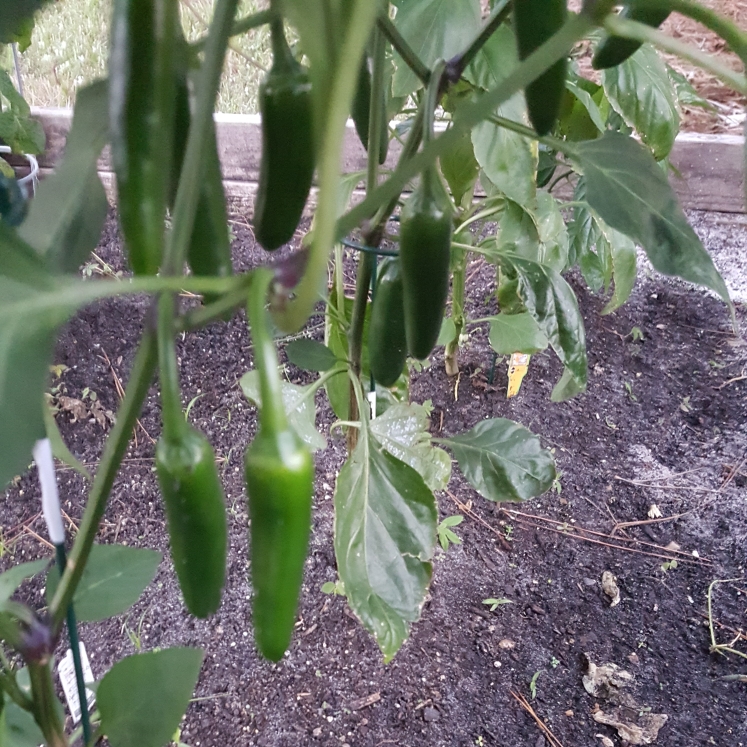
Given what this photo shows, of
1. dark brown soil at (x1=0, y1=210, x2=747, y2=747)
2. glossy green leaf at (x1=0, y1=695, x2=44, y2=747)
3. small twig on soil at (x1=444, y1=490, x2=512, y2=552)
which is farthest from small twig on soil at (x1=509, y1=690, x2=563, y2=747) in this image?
glossy green leaf at (x1=0, y1=695, x2=44, y2=747)

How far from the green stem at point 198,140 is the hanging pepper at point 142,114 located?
2cm

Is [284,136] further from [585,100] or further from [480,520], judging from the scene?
[480,520]

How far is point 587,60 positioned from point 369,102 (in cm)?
169

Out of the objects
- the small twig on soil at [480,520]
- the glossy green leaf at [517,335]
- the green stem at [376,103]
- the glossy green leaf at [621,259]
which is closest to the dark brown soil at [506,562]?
the small twig on soil at [480,520]

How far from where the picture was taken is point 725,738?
98 centimetres

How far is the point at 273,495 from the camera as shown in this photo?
25 cm

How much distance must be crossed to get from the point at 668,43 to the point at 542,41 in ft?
0.39

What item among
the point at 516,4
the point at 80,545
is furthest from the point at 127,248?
the point at 516,4

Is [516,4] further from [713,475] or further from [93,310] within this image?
[93,310]

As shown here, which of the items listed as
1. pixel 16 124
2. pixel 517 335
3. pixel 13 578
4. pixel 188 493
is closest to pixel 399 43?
pixel 188 493

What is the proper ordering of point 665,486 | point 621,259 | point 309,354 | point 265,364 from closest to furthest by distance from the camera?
point 265,364
point 309,354
point 621,259
point 665,486

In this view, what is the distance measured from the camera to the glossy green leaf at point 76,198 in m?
0.35

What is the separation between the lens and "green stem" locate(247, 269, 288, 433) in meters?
0.23

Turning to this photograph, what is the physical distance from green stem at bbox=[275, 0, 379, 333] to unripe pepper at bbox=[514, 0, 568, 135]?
0.22 metres
